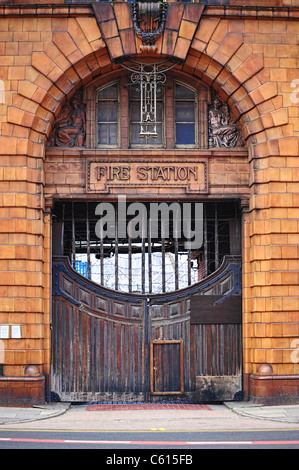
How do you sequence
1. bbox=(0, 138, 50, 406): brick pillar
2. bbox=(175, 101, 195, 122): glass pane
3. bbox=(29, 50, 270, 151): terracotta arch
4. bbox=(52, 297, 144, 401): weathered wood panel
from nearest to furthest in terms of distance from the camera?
bbox=(0, 138, 50, 406): brick pillar < bbox=(29, 50, 270, 151): terracotta arch < bbox=(52, 297, 144, 401): weathered wood panel < bbox=(175, 101, 195, 122): glass pane

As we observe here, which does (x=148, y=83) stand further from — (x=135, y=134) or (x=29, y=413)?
(x=29, y=413)

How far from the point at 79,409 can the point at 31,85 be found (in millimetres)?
7091

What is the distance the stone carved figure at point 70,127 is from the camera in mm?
18000

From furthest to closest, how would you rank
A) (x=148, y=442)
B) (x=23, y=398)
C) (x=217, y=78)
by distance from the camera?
(x=217, y=78) < (x=23, y=398) < (x=148, y=442)

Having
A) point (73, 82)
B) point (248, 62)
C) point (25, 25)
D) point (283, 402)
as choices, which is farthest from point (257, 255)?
point (25, 25)

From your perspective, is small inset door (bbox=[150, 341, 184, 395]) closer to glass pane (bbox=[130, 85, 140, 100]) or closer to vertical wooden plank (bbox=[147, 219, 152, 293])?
vertical wooden plank (bbox=[147, 219, 152, 293])

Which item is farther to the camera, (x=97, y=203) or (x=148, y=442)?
(x=97, y=203)

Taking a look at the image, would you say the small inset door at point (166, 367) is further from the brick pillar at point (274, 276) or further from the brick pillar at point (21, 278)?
the brick pillar at point (21, 278)

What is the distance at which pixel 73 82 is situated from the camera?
17562 millimetres

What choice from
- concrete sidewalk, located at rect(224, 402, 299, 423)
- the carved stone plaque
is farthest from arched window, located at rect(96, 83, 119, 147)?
concrete sidewalk, located at rect(224, 402, 299, 423)

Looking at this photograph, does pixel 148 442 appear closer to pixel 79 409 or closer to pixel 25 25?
pixel 79 409

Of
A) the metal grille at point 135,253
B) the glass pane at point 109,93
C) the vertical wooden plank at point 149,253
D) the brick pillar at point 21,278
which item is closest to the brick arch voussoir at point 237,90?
the glass pane at point 109,93

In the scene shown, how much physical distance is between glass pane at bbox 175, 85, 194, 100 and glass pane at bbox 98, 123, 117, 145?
163 centimetres

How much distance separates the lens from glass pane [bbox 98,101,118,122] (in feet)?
59.8
